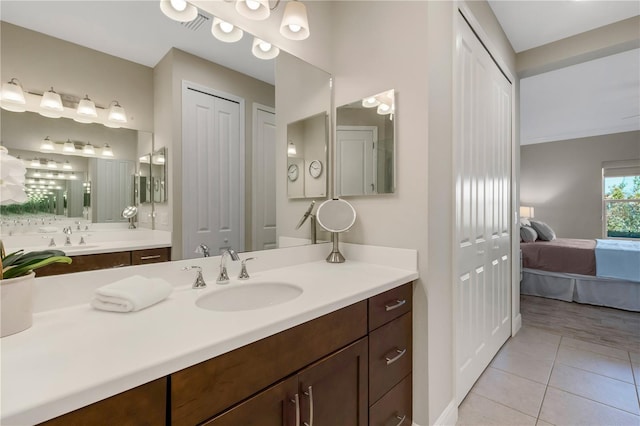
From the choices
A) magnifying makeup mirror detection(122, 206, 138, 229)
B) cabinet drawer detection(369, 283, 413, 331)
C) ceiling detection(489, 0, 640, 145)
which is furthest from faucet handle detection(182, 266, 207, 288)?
ceiling detection(489, 0, 640, 145)

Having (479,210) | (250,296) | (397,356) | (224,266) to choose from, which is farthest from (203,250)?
(479,210)

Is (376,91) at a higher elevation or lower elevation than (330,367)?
higher

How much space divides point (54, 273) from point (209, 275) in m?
0.51

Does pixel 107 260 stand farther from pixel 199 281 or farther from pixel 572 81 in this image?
pixel 572 81

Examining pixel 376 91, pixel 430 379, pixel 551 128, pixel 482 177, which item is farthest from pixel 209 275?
pixel 551 128

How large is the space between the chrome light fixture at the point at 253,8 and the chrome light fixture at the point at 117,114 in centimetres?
69

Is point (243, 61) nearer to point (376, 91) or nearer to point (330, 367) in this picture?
point (376, 91)

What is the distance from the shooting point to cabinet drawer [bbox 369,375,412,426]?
1.17 meters

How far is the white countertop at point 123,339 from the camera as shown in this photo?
19.3 inches

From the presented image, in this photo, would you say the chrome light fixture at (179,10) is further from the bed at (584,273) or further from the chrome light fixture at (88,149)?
the bed at (584,273)

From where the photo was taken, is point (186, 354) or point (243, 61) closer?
point (186, 354)

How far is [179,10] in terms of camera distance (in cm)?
116

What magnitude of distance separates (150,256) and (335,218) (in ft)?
3.11

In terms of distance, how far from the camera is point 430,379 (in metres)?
1.39
